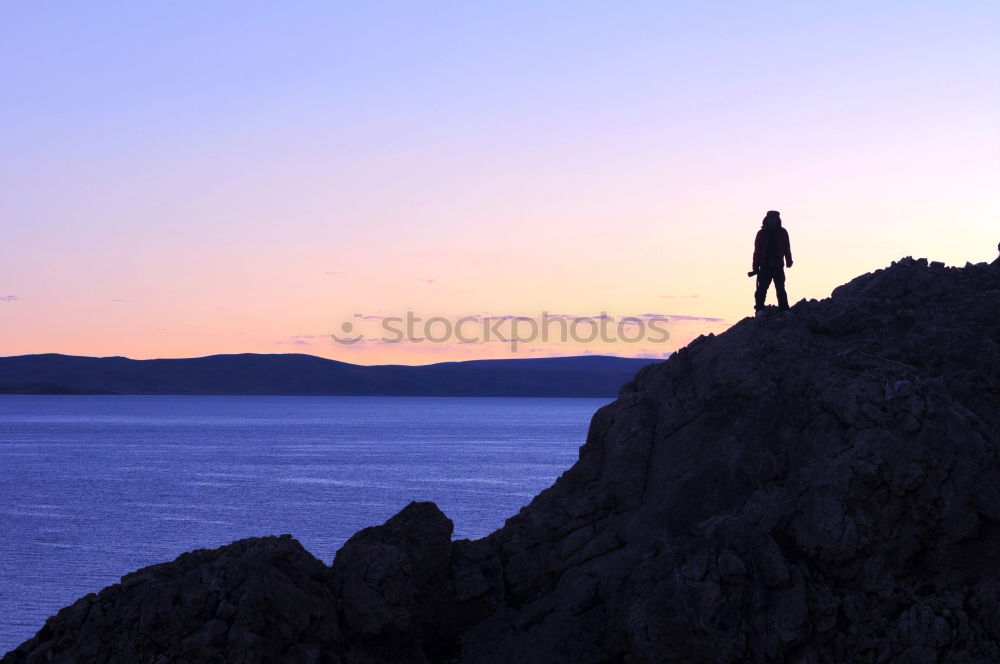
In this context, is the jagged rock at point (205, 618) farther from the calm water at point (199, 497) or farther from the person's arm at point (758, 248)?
the calm water at point (199, 497)

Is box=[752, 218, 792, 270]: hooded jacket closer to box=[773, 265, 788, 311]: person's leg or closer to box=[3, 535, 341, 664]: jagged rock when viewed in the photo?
box=[773, 265, 788, 311]: person's leg

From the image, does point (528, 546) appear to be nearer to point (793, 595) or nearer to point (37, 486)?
point (793, 595)

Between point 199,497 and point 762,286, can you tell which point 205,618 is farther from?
point 199,497

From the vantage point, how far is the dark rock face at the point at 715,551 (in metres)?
20.4

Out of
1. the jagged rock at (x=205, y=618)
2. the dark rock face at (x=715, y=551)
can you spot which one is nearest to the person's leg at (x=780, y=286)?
the dark rock face at (x=715, y=551)

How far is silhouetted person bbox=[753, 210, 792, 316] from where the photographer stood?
89.6 ft

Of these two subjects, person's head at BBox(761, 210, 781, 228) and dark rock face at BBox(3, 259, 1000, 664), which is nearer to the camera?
dark rock face at BBox(3, 259, 1000, 664)

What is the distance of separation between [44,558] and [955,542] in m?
63.7

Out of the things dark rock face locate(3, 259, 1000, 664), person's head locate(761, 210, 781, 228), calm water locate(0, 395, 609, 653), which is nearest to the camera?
dark rock face locate(3, 259, 1000, 664)

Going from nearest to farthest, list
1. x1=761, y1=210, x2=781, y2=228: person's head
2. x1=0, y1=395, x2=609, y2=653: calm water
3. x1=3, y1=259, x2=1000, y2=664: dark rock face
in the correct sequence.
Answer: x1=3, y1=259, x2=1000, y2=664: dark rock face, x1=761, y1=210, x2=781, y2=228: person's head, x1=0, y1=395, x2=609, y2=653: calm water

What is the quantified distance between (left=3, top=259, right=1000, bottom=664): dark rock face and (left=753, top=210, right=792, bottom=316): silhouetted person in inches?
56.9

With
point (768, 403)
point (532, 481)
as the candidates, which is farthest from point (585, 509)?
point (532, 481)

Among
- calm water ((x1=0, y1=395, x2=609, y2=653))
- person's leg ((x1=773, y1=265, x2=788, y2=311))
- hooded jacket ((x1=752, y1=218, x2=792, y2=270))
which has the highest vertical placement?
hooded jacket ((x1=752, y1=218, x2=792, y2=270))

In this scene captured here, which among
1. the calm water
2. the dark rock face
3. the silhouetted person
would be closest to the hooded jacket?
the silhouetted person
